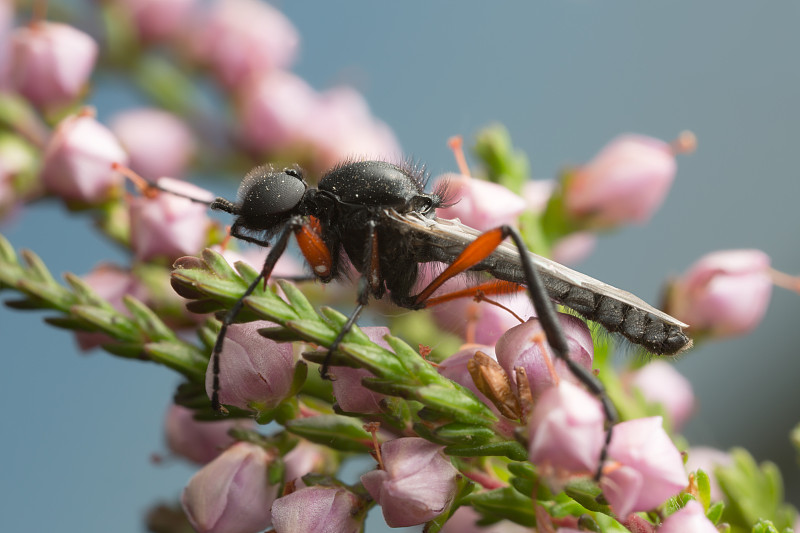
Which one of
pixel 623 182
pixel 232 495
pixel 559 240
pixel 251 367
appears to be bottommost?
pixel 232 495

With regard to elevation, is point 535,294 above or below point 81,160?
above

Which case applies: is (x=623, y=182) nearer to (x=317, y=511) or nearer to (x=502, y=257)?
(x=502, y=257)

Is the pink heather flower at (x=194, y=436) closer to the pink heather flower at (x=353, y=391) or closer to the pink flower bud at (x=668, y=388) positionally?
the pink heather flower at (x=353, y=391)

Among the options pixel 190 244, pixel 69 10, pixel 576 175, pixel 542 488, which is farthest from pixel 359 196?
pixel 69 10

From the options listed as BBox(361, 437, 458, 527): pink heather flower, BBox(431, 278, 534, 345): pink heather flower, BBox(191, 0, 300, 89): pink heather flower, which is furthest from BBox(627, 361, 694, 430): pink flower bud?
BBox(191, 0, 300, 89): pink heather flower

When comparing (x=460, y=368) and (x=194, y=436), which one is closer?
(x=460, y=368)

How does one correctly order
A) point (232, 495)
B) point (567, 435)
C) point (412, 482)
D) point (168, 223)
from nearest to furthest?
point (567, 435)
point (412, 482)
point (232, 495)
point (168, 223)

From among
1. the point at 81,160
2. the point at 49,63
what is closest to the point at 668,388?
the point at 81,160
